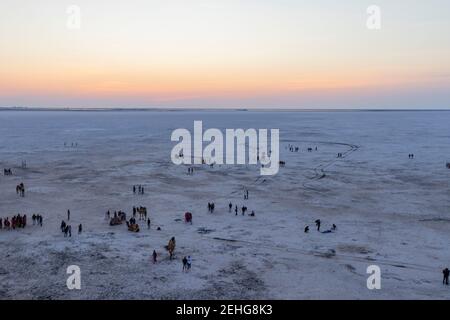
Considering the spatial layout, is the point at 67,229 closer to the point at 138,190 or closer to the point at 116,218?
the point at 116,218

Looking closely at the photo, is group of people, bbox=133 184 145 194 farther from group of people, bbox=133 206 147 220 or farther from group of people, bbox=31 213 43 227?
group of people, bbox=31 213 43 227

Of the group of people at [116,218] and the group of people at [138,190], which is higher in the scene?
the group of people at [138,190]

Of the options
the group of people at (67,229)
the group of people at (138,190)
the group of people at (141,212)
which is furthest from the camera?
the group of people at (138,190)

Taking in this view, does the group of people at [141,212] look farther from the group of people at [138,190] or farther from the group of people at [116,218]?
the group of people at [138,190]

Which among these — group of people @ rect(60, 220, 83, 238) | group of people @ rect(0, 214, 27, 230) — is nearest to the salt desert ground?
group of people @ rect(60, 220, 83, 238)

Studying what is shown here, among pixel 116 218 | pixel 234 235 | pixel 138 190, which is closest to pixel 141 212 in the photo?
pixel 116 218

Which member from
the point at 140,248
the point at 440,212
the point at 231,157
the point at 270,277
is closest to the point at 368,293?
the point at 270,277

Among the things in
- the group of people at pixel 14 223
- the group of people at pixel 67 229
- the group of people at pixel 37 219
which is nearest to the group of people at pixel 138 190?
the group of people at pixel 37 219

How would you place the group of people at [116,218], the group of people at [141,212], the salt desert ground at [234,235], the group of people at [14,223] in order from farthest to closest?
the group of people at [141,212] → the group of people at [116,218] → the group of people at [14,223] → the salt desert ground at [234,235]
